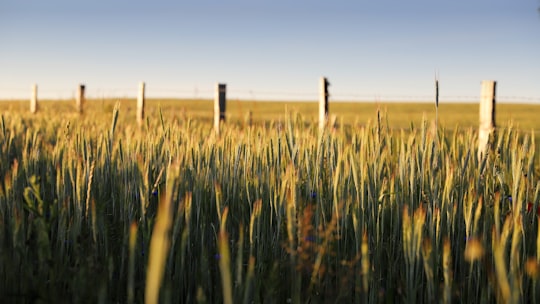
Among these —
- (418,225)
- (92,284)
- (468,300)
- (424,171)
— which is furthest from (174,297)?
(424,171)

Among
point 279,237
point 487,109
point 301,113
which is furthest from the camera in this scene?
point 487,109

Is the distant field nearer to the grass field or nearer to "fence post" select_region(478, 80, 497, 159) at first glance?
"fence post" select_region(478, 80, 497, 159)

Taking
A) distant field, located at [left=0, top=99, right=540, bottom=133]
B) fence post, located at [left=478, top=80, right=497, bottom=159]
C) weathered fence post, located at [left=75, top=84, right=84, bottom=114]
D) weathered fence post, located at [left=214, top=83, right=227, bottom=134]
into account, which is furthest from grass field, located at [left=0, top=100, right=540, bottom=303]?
weathered fence post, located at [left=75, top=84, right=84, bottom=114]

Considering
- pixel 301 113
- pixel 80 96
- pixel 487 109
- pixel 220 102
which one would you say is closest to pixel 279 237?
pixel 301 113

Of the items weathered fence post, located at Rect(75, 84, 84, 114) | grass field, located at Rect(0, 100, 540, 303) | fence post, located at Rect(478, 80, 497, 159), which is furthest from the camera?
weathered fence post, located at Rect(75, 84, 84, 114)

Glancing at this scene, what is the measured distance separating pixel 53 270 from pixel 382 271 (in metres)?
1.20

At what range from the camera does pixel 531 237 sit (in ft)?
7.31

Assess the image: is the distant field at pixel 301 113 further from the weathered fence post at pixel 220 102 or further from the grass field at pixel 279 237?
the grass field at pixel 279 237

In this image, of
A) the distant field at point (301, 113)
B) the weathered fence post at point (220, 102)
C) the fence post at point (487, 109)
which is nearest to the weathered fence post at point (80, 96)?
the distant field at point (301, 113)

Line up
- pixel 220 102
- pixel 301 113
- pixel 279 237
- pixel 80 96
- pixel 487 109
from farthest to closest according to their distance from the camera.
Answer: pixel 80 96
pixel 220 102
pixel 487 109
pixel 301 113
pixel 279 237

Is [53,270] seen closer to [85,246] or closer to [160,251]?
[85,246]

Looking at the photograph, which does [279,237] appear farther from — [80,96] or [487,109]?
[80,96]

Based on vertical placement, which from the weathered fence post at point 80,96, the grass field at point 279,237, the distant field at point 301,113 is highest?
the weathered fence post at point 80,96

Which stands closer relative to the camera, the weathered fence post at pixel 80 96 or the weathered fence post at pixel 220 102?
the weathered fence post at pixel 220 102
